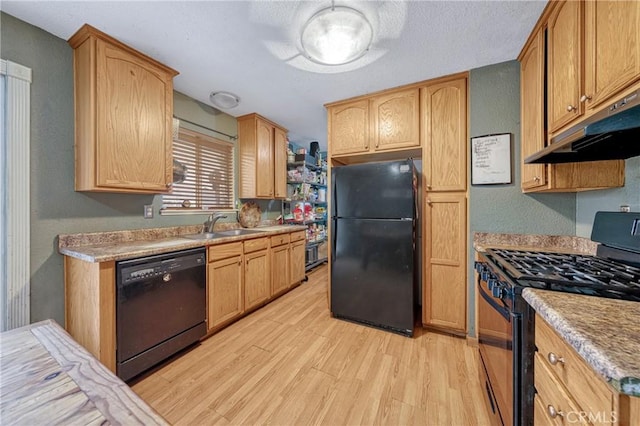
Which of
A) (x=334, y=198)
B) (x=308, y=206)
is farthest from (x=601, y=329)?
(x=308, y=206)

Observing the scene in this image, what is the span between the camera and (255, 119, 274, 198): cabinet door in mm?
3115

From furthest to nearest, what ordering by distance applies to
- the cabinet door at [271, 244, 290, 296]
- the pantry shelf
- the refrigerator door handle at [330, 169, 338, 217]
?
the pantry shelf → the cabinet door at [271, 244, 290, 296] → the refrigerator door handle at [330, 169, 338, 217]

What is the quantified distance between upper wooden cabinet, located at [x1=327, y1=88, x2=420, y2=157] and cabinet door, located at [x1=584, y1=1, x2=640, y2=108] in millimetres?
1234

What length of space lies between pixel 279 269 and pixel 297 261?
1.44ft

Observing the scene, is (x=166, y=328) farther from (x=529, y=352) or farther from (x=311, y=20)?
(x=311, y=20)

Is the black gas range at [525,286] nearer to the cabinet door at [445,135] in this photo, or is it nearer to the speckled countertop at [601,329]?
the speckled countertop at [601,329]

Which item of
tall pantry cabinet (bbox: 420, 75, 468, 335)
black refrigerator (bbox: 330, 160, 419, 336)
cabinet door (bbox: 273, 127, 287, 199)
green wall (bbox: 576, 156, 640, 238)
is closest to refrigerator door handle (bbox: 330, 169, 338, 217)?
black refrigerator (bbox: 330, 160, 419, 336)

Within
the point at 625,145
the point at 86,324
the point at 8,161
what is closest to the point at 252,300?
the point at 86,324

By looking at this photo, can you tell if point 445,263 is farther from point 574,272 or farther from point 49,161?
point 49,161

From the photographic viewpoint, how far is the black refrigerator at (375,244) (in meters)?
2.15

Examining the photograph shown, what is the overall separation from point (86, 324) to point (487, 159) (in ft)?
10.5

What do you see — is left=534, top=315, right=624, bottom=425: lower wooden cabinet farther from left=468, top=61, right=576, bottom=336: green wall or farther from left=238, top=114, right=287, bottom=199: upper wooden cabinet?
left=238, top=114, right=287, bottom=199: upper wooden cabinet

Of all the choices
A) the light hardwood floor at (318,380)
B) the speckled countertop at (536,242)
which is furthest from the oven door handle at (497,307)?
the light hardwood floor at (318,380)

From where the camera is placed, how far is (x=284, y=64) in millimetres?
1969
